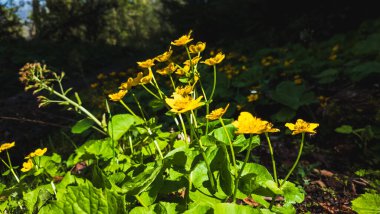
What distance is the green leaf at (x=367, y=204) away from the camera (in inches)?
53.2

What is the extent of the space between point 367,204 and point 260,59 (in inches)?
162

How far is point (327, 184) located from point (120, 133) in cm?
119

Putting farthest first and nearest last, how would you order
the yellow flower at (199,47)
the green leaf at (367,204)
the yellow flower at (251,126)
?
the yellow flower at (199,47) → the green leaf at (367,204) → the yellow flower at (251,126)

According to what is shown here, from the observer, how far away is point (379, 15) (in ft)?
20.1

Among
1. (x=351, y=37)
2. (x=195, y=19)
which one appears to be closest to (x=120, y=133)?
(x=351, y=37)

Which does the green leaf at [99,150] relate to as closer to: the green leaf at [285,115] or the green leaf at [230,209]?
the green leaf at [230,209]

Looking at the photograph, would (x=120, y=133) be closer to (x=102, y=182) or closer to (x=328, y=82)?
(x=102, y=182)

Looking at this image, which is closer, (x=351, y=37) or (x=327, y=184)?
(x=327, y=184)

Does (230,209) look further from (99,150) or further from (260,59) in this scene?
A: (260,59)

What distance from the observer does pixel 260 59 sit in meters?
5.32

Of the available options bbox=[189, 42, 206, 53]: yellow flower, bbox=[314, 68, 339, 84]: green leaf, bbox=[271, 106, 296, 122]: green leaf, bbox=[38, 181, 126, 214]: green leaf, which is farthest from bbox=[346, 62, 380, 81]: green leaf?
bbox=[38, 181, 126, 214]: green leaf

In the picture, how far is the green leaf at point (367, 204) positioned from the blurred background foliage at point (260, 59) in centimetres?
74

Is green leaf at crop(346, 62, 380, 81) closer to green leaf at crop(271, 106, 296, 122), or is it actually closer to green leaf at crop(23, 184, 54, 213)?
green leaf at crop(271, 106, 296, 122)

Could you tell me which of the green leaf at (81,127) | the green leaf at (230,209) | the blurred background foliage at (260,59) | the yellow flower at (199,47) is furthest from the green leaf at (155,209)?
the blurred background foliage at (260,59)
